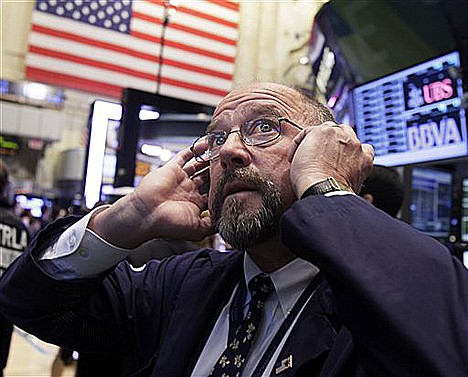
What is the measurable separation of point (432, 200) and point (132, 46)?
3.29 m

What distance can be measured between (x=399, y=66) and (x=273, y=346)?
11.3 feet

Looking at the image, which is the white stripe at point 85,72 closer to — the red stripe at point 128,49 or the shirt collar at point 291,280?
the red stripe at point 128,49

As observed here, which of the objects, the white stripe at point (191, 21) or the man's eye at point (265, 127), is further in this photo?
the white stripe at point (191, 21)

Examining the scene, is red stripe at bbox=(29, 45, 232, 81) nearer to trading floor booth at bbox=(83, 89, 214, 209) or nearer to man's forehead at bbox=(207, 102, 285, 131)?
trading floor booth at bbox=(83, 89, 214, 209)

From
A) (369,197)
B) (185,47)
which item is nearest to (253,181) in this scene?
(369,197)

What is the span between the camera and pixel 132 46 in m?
5.29

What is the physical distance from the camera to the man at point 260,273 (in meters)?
0.82

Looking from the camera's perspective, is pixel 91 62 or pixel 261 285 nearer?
pixel 261 285

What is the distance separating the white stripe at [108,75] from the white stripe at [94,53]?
0.08m

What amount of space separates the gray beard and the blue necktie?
10cm

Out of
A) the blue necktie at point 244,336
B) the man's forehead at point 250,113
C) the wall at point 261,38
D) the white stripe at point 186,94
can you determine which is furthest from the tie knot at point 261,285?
the white stripe at point 186,94

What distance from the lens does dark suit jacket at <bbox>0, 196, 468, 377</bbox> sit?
802mm

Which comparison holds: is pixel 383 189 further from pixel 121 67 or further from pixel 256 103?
pixel 121 67

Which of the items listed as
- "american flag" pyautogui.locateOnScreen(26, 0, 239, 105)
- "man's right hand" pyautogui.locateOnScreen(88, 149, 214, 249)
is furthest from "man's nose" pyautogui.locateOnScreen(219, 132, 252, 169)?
"american flag" pyautogui.locateOnScreen(26, 0, 239, 105)
